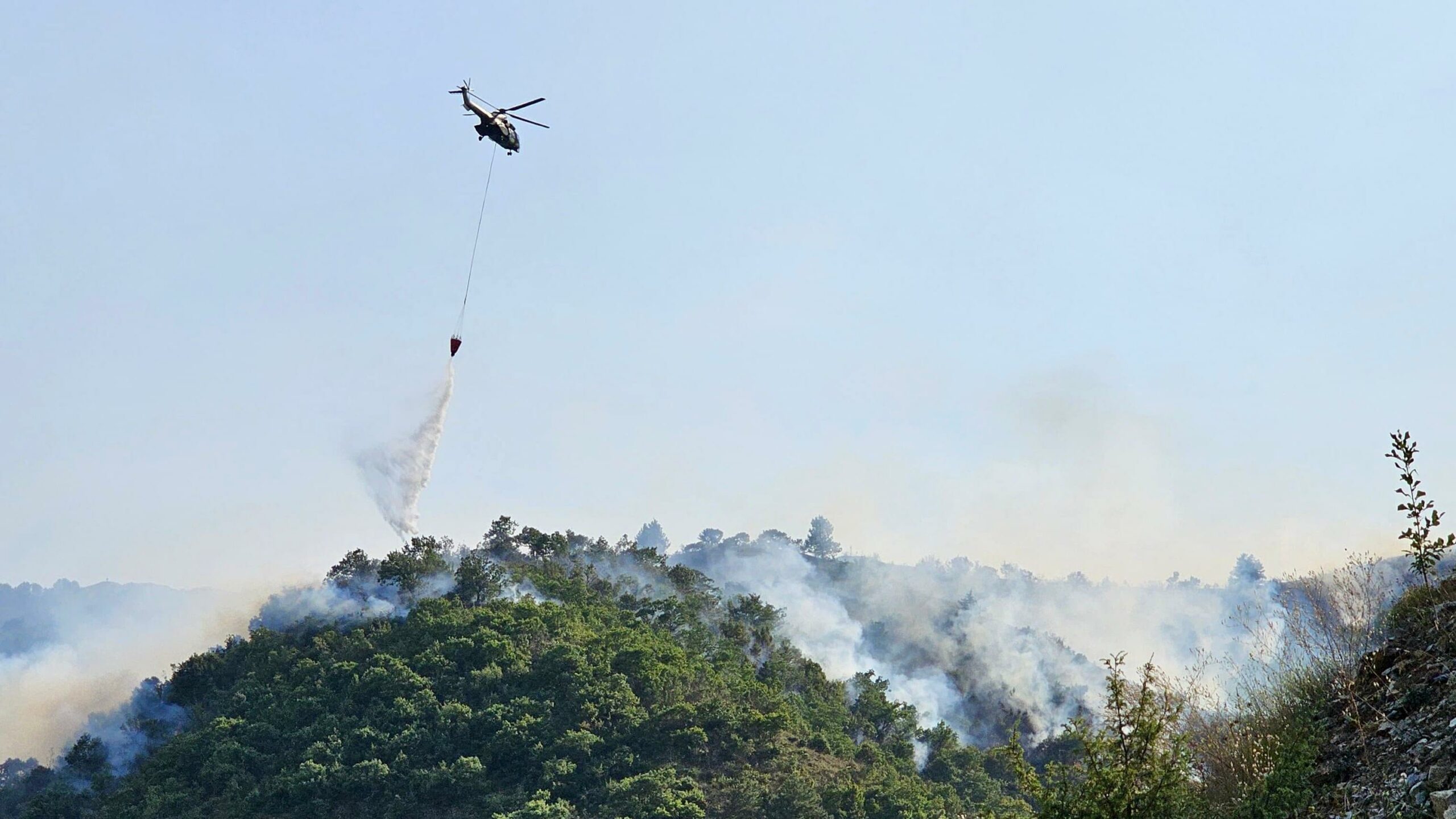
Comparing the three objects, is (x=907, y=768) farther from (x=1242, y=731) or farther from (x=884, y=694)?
(x=1242, y=731)

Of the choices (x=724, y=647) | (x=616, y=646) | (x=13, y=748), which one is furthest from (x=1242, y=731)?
(x=13, y=748)

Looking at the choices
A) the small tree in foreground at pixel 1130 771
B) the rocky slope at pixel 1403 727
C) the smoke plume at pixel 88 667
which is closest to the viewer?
the rocky slope at pixel 1403 727

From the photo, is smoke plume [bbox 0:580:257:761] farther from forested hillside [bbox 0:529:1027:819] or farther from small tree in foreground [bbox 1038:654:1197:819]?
small tree in foreground [bbox 1038:654:1197:819]

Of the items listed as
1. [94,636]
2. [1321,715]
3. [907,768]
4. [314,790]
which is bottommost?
[1321,715]

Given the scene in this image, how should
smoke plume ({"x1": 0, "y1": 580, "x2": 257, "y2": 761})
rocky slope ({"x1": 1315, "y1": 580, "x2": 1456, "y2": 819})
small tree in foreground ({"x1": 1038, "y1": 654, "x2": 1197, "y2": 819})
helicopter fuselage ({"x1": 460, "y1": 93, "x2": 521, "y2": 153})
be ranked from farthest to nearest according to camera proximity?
smoke plume ({"x1": 0, "y1": 580, "x2": 257, "y2": 761}), helicopter fuselage ({"x1": 460, "y1": 93, "x2": 521, "y2": 153}), small tree in foreground ({"x1": 1038, "y1": 654, "x2": 1197, "y2": 819}), rocky slope ({"x1": 1315, "y1": 580, "x2": 1456, "y2": 819})

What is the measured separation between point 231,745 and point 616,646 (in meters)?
20.7

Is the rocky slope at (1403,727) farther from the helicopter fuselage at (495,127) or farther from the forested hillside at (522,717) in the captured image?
the helicopter fuselage at (495,127)

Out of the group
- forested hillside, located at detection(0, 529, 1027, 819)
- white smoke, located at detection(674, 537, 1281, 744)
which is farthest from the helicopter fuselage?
white smoke, located at detection(674, 537, 1281, 744)

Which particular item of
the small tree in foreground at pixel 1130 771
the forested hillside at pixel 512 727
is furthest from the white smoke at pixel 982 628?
the small tree in foreground at pixel 1130 771

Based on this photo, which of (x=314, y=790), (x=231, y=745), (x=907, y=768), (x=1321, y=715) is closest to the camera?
(x=1321, y=715)

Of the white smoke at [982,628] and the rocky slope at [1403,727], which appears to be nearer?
the rocky slope at [1403,727]

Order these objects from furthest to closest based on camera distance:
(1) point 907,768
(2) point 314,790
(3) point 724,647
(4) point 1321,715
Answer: (3) point 724,647
(1) point 907,768
(2) point 314,790
(4) point 1321,715

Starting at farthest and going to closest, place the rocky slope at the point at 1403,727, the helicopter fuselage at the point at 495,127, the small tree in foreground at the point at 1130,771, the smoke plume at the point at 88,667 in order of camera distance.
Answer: the smoke plume at the point at 88,667 → the helicopter fuselage at the point at 495,127 → the small tree in foreground at the point at 1130,771 → the rocky slope at the point at 1403,727

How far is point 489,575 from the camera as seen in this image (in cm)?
8400
